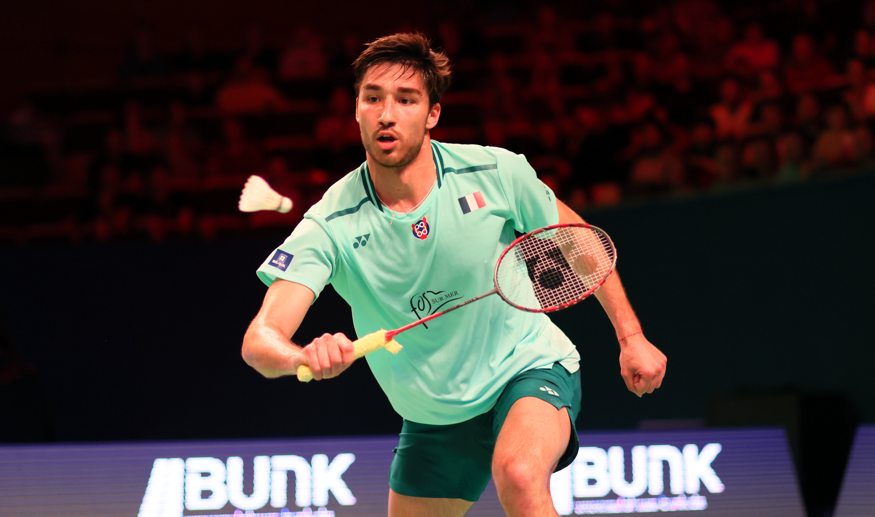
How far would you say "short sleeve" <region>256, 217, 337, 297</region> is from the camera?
3.34 meters

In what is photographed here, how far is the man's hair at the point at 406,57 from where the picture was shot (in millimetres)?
3525

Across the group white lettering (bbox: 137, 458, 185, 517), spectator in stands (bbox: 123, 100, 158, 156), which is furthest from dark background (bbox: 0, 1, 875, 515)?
white lettering (bbox: 137, 458, 185, 517)

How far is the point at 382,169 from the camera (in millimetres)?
3578

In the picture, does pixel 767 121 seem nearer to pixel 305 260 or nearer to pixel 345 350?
pixel 305 260

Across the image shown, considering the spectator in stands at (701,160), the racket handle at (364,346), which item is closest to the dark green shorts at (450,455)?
the racket handle at (364,346)

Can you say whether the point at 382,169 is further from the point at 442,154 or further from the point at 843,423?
the point at 843,423

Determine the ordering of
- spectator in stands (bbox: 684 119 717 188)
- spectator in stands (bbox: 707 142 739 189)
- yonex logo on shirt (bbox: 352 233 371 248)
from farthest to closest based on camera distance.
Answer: spectator in stands (bbox: 684 119 717 188) < spectator in stands (bbox: 707 142 739 189) < yonex logo on shirt (bbox: 352 233 371 248)

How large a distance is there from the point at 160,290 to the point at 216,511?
2592 millimetres

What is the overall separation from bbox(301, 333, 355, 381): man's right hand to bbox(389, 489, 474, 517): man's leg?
1096 millimetres

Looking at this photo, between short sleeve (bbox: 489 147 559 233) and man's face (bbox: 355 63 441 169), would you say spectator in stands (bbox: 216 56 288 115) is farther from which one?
man's face (bbox: 355 63 441 169)

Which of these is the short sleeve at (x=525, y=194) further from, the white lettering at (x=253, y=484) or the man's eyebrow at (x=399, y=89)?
the white lettering at (x=253, y=484)

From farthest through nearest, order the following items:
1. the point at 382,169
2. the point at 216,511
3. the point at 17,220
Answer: the point at 17,220
the point at 216,511
the point at 382,169

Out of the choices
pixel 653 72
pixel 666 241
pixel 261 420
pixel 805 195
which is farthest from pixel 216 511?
pixel 653 72

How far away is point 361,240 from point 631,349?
87 centimetres
